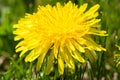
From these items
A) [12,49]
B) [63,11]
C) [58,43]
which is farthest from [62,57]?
[12,49]

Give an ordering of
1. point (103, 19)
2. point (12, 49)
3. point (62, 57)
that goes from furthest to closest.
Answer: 1. point (12, 49)
2. point (103, 19)
3. point (62, 57)

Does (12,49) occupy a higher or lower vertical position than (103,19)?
lower

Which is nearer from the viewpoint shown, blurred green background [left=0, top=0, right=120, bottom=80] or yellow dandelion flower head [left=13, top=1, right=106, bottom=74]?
yellow dandelion flower head [left=13, top=1, right=106, bottom=74]

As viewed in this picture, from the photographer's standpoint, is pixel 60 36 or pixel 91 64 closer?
pixel 60 36

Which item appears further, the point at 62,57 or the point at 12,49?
the point at 12,49

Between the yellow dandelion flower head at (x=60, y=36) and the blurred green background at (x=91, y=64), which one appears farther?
the blurred green background at (x=91, y=64)

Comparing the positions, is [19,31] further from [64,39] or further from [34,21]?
[64,39]

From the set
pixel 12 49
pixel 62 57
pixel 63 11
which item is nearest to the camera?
pixel 62 57

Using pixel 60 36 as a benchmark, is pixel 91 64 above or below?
below
